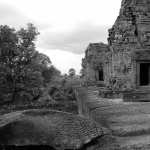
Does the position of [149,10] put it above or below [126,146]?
above

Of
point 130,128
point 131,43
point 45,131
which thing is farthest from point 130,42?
point 45,131

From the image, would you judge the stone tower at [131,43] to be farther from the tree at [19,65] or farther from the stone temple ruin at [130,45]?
the tree at [19,65]

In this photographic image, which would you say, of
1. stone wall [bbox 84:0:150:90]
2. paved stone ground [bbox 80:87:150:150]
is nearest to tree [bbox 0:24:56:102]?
stone wall [bbox 84:0:150:90]

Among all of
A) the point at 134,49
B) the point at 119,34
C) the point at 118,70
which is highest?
the point at 119,34

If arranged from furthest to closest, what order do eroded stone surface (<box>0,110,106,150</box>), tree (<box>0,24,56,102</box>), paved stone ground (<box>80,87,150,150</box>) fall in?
tree (<box>0,24,56,102</box>) → paved stone ground (<box>80,87,150,150</box>) → eroded stone surface (<box>0,110,106,150</box>)

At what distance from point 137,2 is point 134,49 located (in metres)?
1.43

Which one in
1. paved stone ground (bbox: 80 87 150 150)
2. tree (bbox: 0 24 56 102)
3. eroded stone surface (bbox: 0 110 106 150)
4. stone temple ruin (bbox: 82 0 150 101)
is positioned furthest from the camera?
tree (bbox: 0 24 56 102)

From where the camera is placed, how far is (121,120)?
342 cm

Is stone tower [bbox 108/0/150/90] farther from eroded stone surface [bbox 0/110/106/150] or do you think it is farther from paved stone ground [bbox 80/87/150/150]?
eroded stone surface [bbox 0/110/106/150]

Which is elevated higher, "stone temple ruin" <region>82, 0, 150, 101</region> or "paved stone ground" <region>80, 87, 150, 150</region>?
"stone temple ruin" <region>82, 0, 150, 101</region>

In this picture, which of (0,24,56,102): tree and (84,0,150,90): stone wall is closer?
(84,0,150,90): stone wall

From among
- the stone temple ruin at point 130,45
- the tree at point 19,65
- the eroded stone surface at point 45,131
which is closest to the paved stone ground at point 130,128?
the eroded stone surface at point 45,131

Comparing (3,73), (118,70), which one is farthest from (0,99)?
(118,70)

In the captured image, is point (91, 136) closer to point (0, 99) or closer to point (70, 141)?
point (70, 141)
